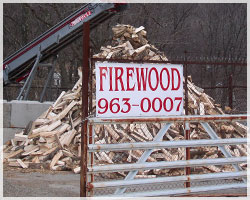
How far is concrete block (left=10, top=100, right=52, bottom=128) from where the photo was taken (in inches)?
477

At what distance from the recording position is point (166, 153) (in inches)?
379

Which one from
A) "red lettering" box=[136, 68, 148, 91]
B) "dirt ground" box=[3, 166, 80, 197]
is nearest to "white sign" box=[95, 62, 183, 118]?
"red lettering" box=[136, 68, 148, 91]

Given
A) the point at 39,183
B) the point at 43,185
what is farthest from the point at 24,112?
the point at 43,185

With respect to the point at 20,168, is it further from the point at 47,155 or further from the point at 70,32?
the point at 70,32

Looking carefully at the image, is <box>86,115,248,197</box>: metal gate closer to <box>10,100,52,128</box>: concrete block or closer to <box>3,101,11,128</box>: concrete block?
<box>10,100,52,128</box>: concrete block

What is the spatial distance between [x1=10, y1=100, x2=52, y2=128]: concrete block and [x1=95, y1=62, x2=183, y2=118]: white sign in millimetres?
6669

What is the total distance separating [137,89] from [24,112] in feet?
22.2

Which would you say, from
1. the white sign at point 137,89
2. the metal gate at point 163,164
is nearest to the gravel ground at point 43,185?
the metal gate at point 163,164

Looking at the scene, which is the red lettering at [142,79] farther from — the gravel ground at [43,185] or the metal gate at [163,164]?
the gravel ground at [43,185]

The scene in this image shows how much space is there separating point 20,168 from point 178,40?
23519 mm

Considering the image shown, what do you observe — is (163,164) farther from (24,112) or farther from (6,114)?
(6,114)

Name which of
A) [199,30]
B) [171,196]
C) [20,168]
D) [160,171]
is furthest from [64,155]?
[199,30]

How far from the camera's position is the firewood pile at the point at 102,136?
31.7ft

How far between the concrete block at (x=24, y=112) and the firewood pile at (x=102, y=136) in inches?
20.5
